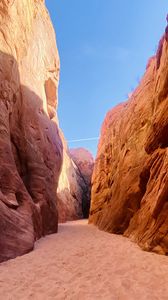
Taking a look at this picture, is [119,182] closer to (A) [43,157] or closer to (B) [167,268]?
(A) [43,157]

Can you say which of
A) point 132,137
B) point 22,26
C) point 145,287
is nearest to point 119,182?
point 132,137

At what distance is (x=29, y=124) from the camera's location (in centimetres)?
1138

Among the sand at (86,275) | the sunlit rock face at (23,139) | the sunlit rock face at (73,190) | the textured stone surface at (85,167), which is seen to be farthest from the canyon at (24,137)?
the textured stone surface at (85,167)

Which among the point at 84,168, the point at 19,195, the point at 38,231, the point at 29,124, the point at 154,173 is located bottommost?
the point at 38,231

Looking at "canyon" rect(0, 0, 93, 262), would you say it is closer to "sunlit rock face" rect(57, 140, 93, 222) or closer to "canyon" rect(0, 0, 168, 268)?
"canyon" rect(0, 0, 168, 268)

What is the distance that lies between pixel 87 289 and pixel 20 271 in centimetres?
150

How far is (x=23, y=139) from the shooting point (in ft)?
34.1

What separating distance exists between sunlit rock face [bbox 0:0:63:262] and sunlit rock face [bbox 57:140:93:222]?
6.96 meters

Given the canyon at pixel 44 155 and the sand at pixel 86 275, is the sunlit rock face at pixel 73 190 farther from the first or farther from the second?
the sand at pixel 86 275

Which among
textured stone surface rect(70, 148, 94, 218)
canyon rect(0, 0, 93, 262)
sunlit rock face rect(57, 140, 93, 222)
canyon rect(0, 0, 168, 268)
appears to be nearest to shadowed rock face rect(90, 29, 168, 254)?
canyon rect(0, 0, 168, 268)

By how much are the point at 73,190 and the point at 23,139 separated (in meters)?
15.0

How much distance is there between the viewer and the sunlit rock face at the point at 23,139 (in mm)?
6769

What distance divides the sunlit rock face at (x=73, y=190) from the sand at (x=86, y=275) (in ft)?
43.5

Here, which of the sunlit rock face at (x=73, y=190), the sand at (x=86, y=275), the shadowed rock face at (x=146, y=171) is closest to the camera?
the sand at (x=86, y=275)
